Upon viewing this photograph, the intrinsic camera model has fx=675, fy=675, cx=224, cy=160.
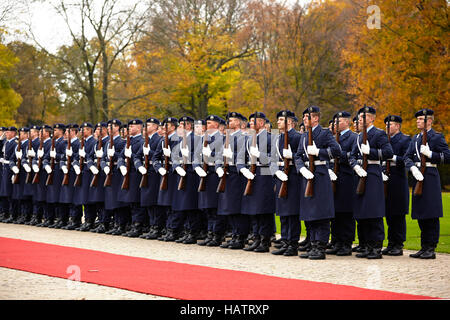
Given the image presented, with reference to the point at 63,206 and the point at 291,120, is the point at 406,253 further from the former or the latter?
the point at 63,206

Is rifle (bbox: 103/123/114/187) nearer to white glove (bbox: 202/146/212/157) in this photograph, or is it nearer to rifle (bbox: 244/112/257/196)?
white glove (bbox: 202/146/212/157)

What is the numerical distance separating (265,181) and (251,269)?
7.81 ft

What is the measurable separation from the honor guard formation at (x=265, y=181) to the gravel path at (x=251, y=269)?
0.46m

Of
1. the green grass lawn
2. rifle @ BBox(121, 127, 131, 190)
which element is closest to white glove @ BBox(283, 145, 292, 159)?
the green grass lawn

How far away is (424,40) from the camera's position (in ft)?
85.9

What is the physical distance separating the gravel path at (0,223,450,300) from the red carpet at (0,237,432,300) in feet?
0.99

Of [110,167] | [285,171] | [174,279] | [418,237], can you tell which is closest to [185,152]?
[110,167]

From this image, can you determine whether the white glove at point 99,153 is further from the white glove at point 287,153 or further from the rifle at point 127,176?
the white glove at point 287,153

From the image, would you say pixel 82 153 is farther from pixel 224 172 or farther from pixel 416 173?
pixel 416 173

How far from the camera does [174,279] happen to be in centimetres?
779

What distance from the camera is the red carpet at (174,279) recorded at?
6.79 metres

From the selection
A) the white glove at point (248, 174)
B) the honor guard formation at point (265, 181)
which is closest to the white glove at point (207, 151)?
the honor guard formation at point (265, 181)

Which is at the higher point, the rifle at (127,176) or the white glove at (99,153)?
the white glove at (99,153)

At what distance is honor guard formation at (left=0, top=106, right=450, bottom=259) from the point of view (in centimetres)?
1004
